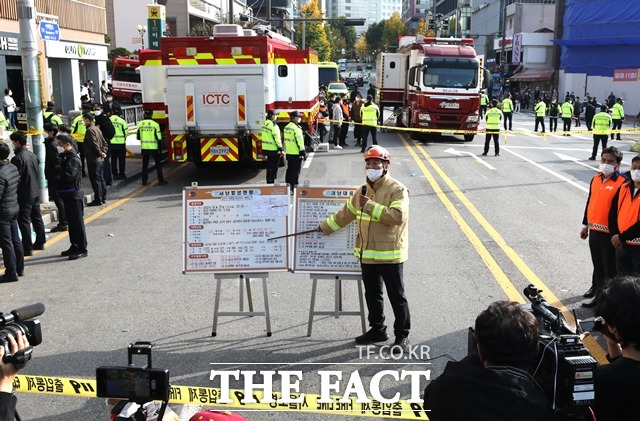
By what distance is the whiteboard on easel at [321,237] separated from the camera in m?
7.09

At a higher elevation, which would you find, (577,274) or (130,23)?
(130,23)

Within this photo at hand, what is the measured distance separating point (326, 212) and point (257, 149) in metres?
8.94

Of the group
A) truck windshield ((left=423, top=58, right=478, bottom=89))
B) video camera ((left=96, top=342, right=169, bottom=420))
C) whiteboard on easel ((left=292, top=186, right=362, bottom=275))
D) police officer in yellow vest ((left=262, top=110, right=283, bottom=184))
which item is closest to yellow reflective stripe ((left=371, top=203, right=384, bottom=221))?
whiteboard on easel ((left=292, top=186, right=362, bottom=275))

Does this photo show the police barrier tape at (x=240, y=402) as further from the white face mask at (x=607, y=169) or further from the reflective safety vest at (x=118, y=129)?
the reflective safety vest at (x=118, y=129)

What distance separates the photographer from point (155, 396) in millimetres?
2984

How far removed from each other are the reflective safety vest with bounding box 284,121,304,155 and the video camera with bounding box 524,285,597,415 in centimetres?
1176

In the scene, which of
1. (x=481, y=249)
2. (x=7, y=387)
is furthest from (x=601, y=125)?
(x=7, y=387)

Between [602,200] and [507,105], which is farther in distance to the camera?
[507,105]

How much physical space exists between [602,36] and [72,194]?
109 ft

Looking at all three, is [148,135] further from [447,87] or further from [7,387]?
[7,387]

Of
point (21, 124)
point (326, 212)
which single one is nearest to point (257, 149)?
point (326, 212)

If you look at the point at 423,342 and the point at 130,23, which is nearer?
the point at 423,342

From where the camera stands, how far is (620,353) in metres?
3.45

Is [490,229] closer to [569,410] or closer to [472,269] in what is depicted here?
[472,269]
